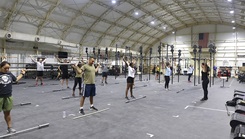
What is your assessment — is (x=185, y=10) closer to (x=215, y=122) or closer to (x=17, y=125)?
(x=215, y=122)

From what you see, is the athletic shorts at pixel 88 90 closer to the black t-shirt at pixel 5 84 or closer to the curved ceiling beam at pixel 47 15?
the black t-shirt at pixel 5 84

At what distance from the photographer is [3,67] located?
3.42 metres

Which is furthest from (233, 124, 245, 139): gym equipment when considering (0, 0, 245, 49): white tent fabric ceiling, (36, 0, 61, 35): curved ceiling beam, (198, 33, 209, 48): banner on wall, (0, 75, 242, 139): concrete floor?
(198, 33, 209, 48): banner on wall

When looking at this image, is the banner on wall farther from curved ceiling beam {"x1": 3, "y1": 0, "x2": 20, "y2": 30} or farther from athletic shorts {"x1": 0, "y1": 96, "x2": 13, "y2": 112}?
athletic shorts {"x1": 0, "y1": 96, "x2": 13, "y2": 112}

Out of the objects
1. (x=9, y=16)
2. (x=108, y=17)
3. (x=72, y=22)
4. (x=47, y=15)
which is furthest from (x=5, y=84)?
Answer: (x=108, y=17)

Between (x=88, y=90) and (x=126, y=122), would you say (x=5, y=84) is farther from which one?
(x=126, y=122)

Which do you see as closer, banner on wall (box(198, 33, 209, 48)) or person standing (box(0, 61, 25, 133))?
person standing (box(0, 61, 25, 133))

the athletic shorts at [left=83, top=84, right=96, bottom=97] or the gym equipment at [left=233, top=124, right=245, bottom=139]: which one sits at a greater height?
the athletic shorts at [left=83, top=84, right=96, bottom=97]

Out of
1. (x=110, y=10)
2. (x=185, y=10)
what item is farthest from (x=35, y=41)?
(x=185, y=10)

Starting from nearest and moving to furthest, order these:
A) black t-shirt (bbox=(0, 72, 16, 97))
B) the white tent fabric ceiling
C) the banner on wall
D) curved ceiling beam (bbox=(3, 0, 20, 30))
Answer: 1. black t-shirt (bbox=(0, 72, 16, 97))
2. curved ceiling beam (bbox=(3, 0, 20, 30))
3. the white tent fabric ceiling
4. the banner on wall

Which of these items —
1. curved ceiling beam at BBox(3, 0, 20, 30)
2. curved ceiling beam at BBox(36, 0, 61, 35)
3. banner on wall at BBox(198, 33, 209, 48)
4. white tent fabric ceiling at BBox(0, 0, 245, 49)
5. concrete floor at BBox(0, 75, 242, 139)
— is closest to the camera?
concrete floor at BBox(0, 75, 242, 139)

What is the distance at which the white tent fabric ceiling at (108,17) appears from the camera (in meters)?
14.8

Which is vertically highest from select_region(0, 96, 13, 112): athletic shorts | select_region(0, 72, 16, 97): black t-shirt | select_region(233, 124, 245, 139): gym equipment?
select_region(0, 72, 16, 97): black t-shirt

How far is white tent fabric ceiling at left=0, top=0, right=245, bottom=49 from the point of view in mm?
14781
